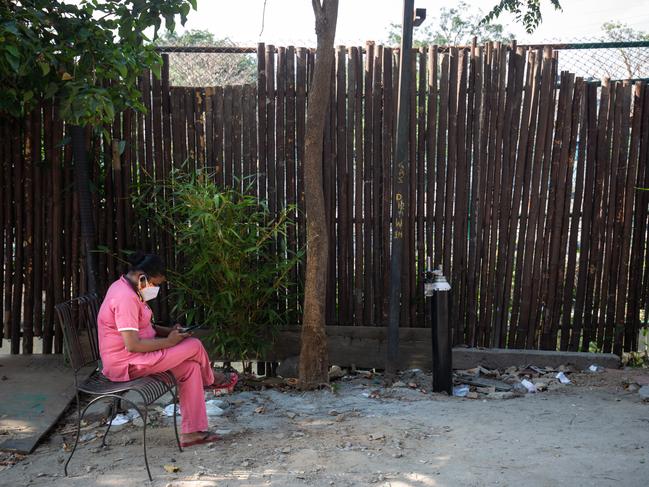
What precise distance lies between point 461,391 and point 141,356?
8.05ft

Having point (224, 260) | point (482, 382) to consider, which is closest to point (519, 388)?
point (482, 382)

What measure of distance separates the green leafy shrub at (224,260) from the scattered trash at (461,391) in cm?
146

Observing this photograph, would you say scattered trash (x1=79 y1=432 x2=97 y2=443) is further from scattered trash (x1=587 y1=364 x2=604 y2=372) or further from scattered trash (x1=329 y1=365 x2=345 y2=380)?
scattered trash (x1=587 y1=364 x2=604 y2=372)

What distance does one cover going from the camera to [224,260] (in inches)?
221

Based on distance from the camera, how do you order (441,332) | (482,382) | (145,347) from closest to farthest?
(145,347)
(441,332)
(482,382)

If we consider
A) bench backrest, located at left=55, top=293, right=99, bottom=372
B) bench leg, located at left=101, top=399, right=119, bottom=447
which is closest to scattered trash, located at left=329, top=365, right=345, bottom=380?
bench leg, located at left=101, top=399, right=119, bottom=447

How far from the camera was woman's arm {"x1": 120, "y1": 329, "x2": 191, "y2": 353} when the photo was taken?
431 cm

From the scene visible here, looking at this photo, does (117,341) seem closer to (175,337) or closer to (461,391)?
(175,337)

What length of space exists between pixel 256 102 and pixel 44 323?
258 cm

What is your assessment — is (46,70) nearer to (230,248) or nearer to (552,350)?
(230,248)

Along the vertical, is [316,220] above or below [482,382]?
above

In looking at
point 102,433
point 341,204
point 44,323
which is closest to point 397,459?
point 102,433

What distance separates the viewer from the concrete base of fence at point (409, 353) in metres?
6.09

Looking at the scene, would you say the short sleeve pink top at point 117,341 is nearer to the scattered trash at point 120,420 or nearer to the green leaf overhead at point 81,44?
the scattered trash at point 120,420
